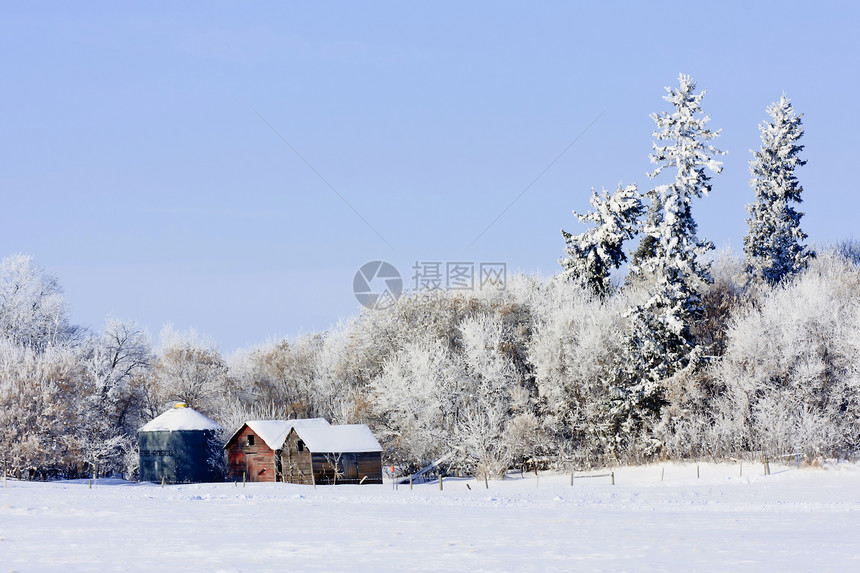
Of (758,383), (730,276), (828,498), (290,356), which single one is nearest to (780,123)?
(730,276)

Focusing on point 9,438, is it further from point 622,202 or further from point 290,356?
point 622,202

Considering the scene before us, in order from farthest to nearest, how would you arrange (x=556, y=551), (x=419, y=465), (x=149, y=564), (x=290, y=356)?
(x=290, y=356)
(x=419, y=465)
(x=556, y=551)
(x=149, y=564)

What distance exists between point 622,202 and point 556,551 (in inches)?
2020

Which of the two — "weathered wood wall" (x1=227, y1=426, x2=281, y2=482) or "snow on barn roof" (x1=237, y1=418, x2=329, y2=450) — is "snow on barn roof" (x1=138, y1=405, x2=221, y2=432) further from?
"weathered wood wall" (x1=227, y1=426, x2=281, y2=482)

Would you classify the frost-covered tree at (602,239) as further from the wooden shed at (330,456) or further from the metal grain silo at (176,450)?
the metal grain silo at (176,450)

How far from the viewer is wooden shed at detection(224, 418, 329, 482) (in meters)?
67.1

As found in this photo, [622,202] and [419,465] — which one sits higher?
[622,202]

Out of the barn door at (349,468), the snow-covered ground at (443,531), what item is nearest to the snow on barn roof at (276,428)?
the barn door at (349,468)

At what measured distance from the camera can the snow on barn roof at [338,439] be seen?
64.8 meters

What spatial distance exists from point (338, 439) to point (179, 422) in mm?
13515

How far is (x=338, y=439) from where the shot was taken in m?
65.8

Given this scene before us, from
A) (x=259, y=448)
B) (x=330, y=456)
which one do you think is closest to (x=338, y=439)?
(x=330, y=456)

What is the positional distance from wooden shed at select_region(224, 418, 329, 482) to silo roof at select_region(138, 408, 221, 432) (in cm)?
326

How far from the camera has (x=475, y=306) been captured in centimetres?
7712
